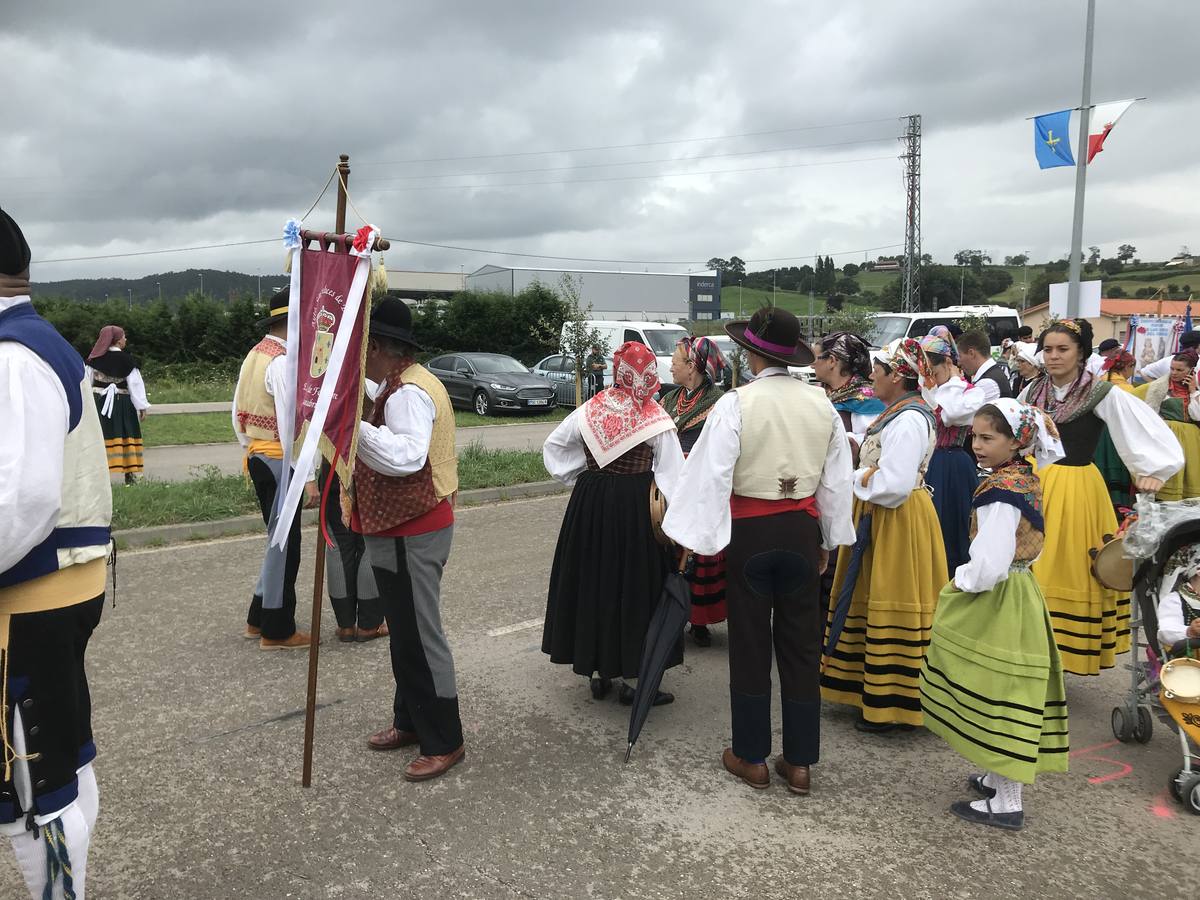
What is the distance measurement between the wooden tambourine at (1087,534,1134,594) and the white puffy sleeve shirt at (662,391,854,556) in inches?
48.6

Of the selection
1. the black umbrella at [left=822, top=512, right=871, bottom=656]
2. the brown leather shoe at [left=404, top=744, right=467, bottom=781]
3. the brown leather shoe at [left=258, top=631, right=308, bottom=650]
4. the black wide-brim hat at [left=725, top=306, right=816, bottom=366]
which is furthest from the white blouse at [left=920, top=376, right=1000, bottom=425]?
the brown leather shoe at [left=258, top=631, right=308, bottom=650]

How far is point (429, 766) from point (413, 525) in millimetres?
1038

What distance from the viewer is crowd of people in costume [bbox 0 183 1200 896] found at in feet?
7.56

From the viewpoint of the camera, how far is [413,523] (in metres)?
3.65

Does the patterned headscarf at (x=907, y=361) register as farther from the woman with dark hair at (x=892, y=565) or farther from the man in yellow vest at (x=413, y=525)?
the man in yellow vest at (x=413, y=525)

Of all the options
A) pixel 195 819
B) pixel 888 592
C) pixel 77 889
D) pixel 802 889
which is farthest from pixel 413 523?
pixel 888 592

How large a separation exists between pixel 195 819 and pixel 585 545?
205 cm

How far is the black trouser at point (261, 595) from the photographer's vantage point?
5168 millimetres

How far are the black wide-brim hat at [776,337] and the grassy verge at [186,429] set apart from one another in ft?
38.2

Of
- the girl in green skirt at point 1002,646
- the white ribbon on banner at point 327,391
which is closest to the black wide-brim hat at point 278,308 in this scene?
the white ribbon on banner at point 327,391

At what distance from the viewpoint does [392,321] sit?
11.7ft

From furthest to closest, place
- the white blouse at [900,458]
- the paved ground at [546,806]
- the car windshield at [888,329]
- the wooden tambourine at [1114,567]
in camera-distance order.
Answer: the car windshield at [888,329] → the white blouse at [900,458] → the wooden tambourine at [1114,567] → the paved ground at [546,806]

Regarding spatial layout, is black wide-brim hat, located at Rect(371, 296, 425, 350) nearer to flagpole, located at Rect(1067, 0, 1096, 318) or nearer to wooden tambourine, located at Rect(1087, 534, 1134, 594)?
wooden tambourine, located at Rect(1087, 534, 1134, 594)

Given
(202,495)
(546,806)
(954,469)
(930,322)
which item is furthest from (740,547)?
(930,322)
